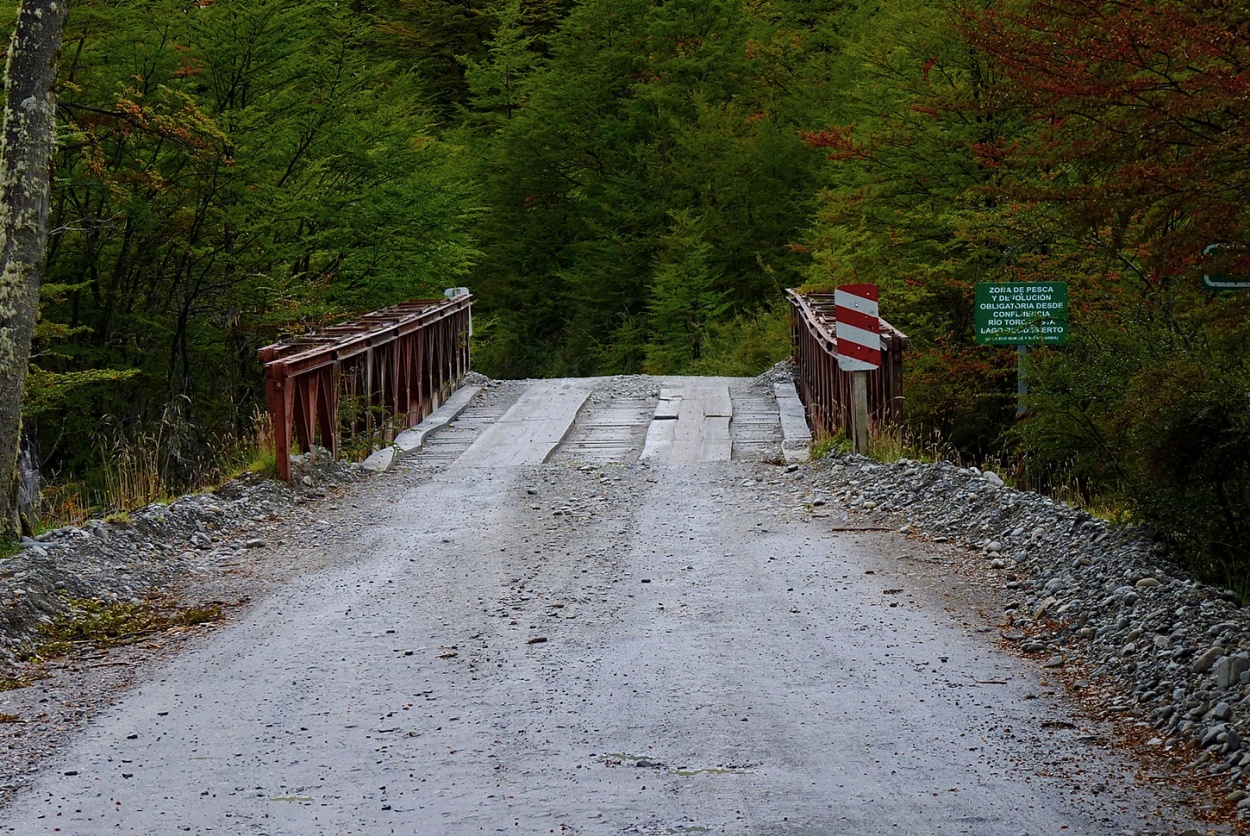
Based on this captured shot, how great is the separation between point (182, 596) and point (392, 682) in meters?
2.46

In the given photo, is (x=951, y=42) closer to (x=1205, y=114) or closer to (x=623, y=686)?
(x=1205, y=114)

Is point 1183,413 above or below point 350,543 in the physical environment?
above

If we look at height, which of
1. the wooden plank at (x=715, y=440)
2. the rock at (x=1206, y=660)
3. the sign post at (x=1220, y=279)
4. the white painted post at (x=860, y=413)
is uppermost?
the sign post at (x=1220, y=279)

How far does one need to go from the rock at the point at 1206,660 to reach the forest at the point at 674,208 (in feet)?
5.10

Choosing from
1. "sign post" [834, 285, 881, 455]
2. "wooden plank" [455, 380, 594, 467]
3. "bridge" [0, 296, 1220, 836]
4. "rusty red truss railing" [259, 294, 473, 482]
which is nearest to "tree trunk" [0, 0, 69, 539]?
"rusty red truss railing" [259, 294, 473, 482]

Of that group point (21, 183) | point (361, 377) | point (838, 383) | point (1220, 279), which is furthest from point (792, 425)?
point (1220, 279)

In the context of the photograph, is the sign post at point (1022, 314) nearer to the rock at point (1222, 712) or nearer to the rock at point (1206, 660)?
the rock at point (1206, 660)

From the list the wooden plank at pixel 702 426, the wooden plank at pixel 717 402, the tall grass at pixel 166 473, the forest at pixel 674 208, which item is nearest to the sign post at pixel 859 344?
the forest at pixel 674 208

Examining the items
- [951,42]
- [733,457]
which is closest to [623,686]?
[733,457]

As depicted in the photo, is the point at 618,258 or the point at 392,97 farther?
the point at 618,258

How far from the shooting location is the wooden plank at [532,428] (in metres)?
13.1

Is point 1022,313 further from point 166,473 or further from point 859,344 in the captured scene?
point 166,473

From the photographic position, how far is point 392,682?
5629mm

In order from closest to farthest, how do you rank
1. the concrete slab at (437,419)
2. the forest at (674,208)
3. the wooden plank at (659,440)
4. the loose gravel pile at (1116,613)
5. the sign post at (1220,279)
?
the loose gravel pile at (1116,613) < the sign post at (1220,279) < the forest at (674,208) < the wooden plank at (659,440) < the concrete slab at (437,419)
